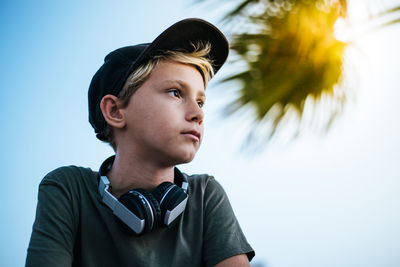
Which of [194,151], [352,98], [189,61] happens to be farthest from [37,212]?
[352,98]

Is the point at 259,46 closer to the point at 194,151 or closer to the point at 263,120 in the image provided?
the point at 263,120

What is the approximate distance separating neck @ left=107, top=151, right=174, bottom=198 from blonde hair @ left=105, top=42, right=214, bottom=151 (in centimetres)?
16

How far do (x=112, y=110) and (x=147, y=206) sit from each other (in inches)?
17.5

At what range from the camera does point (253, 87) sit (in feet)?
8.50

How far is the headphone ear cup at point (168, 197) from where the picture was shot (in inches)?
36.3

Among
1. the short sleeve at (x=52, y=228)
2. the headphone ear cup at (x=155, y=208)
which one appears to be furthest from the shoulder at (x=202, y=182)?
the short sleeve at (x=52, y=228)

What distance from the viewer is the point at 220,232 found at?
1041 mm

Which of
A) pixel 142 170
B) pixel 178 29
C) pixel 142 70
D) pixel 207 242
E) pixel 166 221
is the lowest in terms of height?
pixel 207 242

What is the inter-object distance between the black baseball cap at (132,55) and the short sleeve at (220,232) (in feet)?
1.61

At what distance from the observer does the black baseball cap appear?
1136 millimetres

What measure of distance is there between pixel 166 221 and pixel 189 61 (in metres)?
0.55

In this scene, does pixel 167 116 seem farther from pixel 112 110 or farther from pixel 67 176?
pixel 67 176

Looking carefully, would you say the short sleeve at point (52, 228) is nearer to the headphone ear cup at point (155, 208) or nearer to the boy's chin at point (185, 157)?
the headphone ear cup at point (155, 208)

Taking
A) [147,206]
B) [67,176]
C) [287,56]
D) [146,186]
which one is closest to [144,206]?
[147,206]
